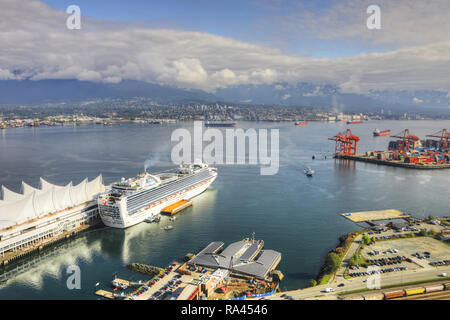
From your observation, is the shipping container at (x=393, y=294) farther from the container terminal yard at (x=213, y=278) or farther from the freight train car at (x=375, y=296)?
the container terminal yard at (x=213, y=278)

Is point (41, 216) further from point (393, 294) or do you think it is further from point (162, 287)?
point (393, 294)

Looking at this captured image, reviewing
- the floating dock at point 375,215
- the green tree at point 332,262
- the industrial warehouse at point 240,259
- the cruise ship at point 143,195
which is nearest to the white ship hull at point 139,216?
the cruise ship at point 143,195

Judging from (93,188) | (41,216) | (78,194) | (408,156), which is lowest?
(41,216)

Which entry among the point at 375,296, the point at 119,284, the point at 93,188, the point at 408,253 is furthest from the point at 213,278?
the point at 93,188

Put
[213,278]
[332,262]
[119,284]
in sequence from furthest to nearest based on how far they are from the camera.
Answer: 1. [332,262]
2. [119,284]
3. [213,278]

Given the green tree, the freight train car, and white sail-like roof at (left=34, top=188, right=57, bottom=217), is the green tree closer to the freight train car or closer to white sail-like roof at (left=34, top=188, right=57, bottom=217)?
the freight train car

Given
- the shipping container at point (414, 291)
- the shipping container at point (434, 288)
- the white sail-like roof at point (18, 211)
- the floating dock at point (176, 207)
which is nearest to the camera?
the shipping container at point (414, 291)

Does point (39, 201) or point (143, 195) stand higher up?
point (39, 201)
